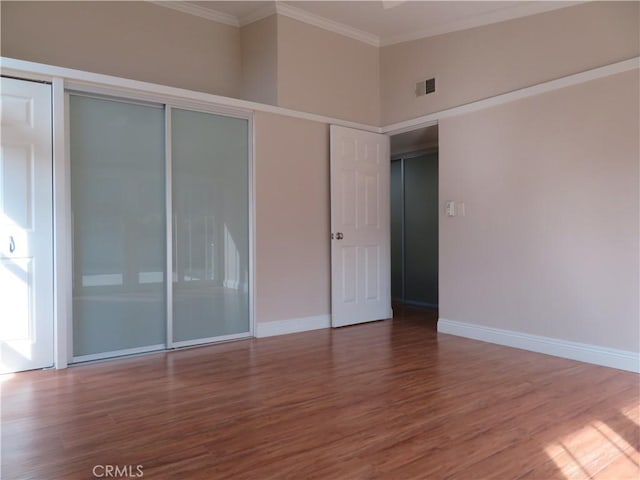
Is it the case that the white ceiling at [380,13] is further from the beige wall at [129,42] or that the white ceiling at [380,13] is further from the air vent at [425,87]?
the air vent at [425,87]

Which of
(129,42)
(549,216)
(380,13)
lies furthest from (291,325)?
(380,13)

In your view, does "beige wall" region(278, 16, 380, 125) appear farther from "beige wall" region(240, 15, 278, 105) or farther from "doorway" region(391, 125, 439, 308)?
"doorway" region(391, 125, 439, 308)

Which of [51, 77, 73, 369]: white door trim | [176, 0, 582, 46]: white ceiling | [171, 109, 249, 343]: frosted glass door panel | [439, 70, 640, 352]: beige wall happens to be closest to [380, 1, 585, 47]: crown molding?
[176, 0, 582, 46]: white ceiling

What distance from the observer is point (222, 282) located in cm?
407

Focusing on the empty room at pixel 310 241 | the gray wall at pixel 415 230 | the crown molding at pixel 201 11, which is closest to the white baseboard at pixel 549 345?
the empty room at pixel 310 241

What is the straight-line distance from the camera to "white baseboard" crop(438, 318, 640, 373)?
3.19 metres

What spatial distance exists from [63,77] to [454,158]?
339 centimetres

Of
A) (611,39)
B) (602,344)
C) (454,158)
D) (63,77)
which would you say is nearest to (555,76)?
(611,39)

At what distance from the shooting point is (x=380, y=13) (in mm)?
4320

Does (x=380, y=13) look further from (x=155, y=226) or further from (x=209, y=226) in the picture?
(x=155, y=226)

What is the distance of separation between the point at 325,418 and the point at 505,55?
3.41m

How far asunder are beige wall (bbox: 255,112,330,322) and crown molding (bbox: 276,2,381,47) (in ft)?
3.28

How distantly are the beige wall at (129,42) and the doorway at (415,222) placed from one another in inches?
93.9

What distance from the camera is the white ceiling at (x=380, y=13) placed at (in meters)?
3.91
